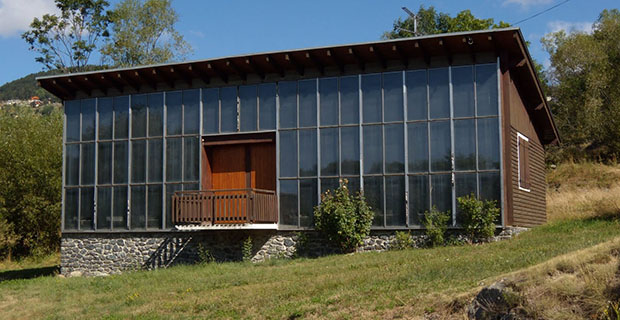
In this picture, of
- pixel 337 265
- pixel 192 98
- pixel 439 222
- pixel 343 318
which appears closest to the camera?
pixel 343 318

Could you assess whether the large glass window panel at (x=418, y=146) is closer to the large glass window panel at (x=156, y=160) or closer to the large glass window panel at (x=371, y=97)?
the large glass window panel at (x=371, y=97)

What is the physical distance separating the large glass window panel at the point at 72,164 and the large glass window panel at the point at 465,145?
12.5 metres

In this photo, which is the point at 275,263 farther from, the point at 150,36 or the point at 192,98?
the point at 150,36

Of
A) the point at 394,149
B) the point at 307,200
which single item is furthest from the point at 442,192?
the point at 307,200

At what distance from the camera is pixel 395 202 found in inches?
747

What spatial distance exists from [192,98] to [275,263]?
6.10m

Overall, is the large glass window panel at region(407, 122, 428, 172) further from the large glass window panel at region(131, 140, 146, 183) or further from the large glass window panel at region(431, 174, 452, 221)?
the large glass window panel at region(131, 140, 146, 183)

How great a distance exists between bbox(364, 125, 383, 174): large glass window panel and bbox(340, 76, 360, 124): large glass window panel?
54 cm

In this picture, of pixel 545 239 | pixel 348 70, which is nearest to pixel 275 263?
pixel 348 70

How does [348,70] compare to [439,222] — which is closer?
[439,222]

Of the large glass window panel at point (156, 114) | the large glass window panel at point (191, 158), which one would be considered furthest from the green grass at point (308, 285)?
the large glass window panel at point (156, 114)

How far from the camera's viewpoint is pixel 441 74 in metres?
18.9

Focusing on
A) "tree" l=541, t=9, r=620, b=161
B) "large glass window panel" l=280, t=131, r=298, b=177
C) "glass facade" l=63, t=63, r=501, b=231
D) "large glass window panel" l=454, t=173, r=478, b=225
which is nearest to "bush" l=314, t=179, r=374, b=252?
"glass facade" l=63, t=63, r=501, b=231

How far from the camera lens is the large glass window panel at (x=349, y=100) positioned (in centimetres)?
1969
